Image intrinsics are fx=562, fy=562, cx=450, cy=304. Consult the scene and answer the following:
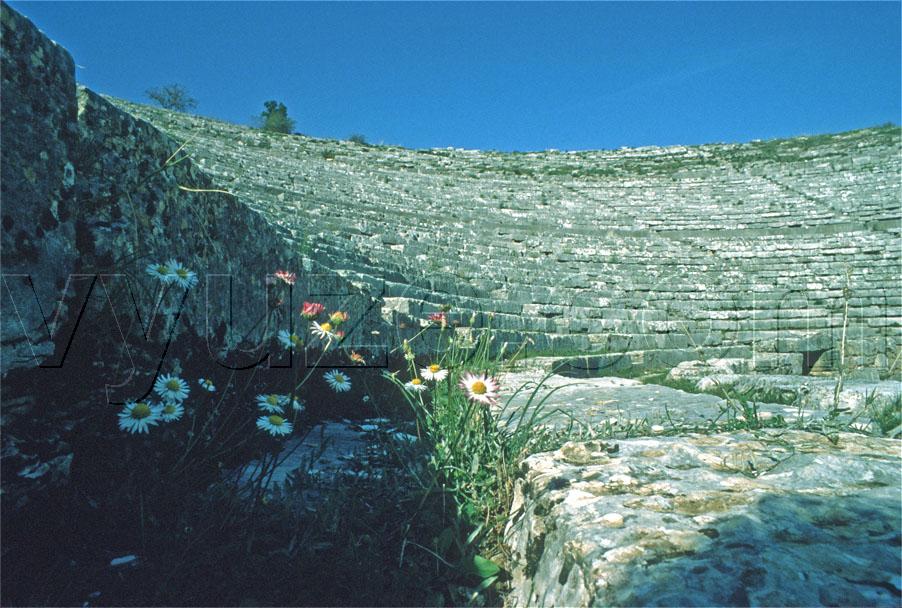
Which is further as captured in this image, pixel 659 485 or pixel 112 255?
pixel 112 255

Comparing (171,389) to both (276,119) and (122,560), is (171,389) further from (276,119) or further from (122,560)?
(276,119)

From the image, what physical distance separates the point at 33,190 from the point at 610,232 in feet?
41.8

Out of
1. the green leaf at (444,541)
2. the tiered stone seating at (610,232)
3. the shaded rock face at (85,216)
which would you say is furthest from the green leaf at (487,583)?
the tiered stone seating at (610,232)

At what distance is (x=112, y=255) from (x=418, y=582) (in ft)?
3.86

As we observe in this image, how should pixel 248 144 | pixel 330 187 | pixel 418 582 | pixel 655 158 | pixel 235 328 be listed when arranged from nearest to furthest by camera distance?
pixel 418 582 → pixel 235 328 → pixel 330 187 → pixel 248 144 → pixel 655 158

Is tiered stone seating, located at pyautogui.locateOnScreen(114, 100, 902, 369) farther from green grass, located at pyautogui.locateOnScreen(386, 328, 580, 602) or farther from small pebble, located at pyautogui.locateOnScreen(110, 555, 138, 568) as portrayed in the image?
small pebble, located at pyautogui.locateOnScreen(110, 555, 138, 568)

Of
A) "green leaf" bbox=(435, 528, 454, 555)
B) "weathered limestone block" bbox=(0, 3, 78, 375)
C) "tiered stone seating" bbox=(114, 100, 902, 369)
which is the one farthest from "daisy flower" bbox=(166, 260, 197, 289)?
"tiered stone seating" bbox=(114, 100, 902, 369)

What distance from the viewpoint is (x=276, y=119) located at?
27281 millimetres

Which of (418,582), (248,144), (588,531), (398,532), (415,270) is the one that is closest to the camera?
(588,531)

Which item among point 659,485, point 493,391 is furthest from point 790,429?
point 493,391

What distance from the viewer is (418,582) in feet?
4.47

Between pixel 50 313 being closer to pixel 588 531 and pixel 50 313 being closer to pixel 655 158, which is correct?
pixel 588 531

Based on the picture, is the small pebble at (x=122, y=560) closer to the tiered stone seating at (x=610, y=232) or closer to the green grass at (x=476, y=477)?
the green grass at (x=476, y=477)

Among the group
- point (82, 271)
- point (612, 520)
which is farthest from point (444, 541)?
point (82, 271)
